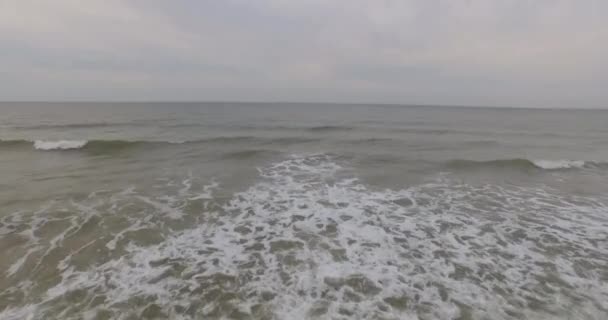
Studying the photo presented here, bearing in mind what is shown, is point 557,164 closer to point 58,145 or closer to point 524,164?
point 524,164

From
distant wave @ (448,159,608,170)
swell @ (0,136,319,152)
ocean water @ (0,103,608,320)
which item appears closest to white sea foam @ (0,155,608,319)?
ocean water @ (0,103,608,320)

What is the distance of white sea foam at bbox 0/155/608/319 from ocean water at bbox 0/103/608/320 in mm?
28

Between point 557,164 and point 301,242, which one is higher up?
point 557,164

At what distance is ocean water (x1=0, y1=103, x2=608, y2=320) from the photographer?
13.1 ft

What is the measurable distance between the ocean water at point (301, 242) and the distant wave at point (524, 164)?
524 mm

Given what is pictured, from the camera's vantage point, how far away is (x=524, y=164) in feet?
42.8

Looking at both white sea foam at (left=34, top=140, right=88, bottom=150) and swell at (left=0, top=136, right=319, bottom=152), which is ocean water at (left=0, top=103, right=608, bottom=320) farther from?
white sea foam at (left=34, top=140, right=88, bottom=150)

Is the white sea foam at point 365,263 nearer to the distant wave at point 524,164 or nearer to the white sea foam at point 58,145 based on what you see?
the distant wave at point 524,164

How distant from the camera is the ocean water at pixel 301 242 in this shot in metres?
4.00

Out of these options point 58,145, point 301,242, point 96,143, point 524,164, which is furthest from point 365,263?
point 58,145

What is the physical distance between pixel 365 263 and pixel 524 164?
12.5m

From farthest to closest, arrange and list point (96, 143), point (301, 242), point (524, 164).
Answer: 1. point (96, 143)
2. point (524, 164)
3. point (301, 242)

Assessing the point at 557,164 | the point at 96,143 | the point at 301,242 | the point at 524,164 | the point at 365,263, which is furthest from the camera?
the point at 96,143

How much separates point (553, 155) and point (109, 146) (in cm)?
2649
